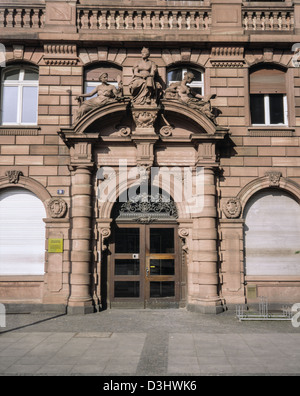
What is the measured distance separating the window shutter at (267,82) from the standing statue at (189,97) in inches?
60.1

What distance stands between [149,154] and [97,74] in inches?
122

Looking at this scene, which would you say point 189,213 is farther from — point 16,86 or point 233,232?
point 16,86

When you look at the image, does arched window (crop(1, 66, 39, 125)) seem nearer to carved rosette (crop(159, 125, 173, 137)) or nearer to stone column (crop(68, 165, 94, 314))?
stone column (crop(68, 165, 94, 314))

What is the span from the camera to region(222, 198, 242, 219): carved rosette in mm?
10617

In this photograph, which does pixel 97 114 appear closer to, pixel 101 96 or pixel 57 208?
pixel 101 96

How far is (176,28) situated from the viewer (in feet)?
37.5

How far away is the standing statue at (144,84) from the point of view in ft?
34.2

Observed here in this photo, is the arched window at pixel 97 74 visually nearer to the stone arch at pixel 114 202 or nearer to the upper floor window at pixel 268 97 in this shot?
the stone arch at pixel 114 202

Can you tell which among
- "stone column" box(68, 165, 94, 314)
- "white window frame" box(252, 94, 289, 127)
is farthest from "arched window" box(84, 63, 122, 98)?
"white window frame" box(252, 94, 289, 127)

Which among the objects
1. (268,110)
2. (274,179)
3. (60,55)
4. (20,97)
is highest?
(60,55)

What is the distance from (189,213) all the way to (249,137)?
2905mm

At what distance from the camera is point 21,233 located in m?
10.8

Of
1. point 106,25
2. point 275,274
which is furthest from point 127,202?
point 106,25

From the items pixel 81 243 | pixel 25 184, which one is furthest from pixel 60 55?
pixel 81 243
